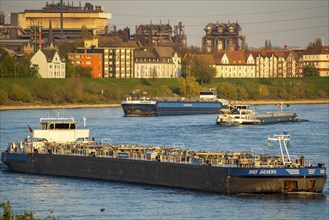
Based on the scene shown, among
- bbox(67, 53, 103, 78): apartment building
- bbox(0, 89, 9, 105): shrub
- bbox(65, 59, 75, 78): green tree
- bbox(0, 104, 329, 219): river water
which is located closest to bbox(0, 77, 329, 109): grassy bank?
bbox(0, 89, 9, 105): shrub

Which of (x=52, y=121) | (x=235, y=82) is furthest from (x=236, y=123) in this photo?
(x=235, y=82)

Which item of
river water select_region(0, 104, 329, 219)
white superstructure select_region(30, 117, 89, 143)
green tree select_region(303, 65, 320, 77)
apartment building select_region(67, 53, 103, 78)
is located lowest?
river water select_region(0, 104, 329, 219)

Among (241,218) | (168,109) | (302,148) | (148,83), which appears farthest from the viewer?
(148,83)

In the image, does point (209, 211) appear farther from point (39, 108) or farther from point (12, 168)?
point (39, 108)

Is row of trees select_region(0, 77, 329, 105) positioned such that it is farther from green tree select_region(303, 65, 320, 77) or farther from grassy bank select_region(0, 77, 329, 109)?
green tree select_region(303, 65, 320, 77)

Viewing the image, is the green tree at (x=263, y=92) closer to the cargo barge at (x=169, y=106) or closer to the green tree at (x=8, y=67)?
the cargo barge at (x=169, y=106)

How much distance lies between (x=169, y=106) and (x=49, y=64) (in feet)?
132

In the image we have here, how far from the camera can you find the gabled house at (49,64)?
551ft

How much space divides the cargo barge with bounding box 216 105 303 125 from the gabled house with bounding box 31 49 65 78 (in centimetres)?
5919

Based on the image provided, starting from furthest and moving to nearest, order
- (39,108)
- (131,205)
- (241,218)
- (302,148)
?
(39,108) → (302,148) → (131,205) → (241,218)

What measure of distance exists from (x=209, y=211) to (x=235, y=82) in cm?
13396

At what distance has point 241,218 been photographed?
43.9m

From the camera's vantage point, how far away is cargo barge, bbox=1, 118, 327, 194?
157 ft

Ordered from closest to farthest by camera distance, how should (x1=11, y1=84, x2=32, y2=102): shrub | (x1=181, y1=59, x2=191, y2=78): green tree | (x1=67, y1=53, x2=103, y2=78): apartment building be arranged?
(x1=11, y1=84, x2=32, y2=102): shrub → (x1=181, y1=59, x2=191, y2=78): green tree → (x1=67, y1=53, x2=103, y2=78): apartment building
